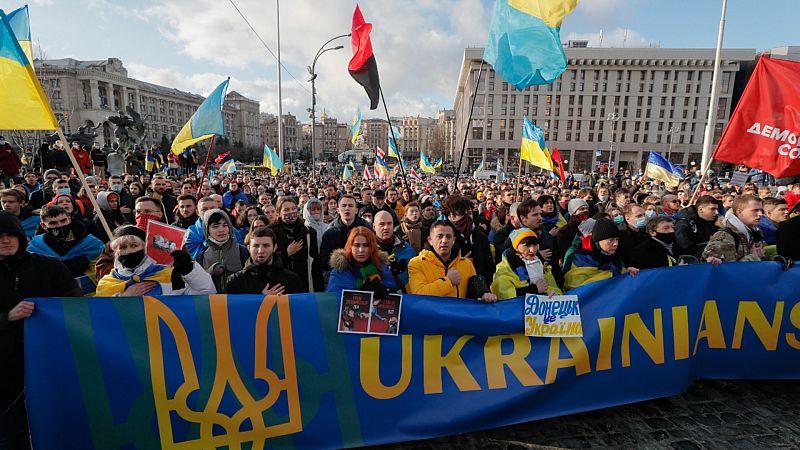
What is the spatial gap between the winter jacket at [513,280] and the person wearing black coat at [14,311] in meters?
3.22

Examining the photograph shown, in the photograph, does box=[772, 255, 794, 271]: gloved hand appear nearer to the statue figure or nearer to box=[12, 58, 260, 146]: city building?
the statue figure

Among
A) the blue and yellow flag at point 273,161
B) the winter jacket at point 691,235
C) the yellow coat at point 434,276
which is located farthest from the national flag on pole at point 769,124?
the blue and yellow flag at point 273,161

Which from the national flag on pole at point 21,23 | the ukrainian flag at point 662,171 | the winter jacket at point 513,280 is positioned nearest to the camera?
the winter jacket at point 513,280

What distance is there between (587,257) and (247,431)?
3058 millimetres

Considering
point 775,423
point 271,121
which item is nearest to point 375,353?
point 775,423

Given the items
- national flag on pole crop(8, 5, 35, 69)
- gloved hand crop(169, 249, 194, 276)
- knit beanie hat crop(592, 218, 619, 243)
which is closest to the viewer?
gloved hand crop(169, 249, 194, 276)

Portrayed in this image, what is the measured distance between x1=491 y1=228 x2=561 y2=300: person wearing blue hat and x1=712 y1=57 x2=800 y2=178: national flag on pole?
314 cm

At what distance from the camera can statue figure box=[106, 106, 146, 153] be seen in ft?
68.8

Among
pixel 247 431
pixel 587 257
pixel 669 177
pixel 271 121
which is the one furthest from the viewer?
pixel 271 121

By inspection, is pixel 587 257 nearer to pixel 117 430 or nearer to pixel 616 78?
pixel 117 430

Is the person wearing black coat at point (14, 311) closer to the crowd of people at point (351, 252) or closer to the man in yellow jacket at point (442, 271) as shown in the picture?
the crowd of people at point (351, 252)

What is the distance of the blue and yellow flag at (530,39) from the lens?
541 centimetres

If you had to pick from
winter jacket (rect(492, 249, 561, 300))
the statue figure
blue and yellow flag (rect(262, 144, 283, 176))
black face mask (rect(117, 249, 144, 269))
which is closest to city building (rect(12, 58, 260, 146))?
the statue figure

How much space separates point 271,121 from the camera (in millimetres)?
144625
